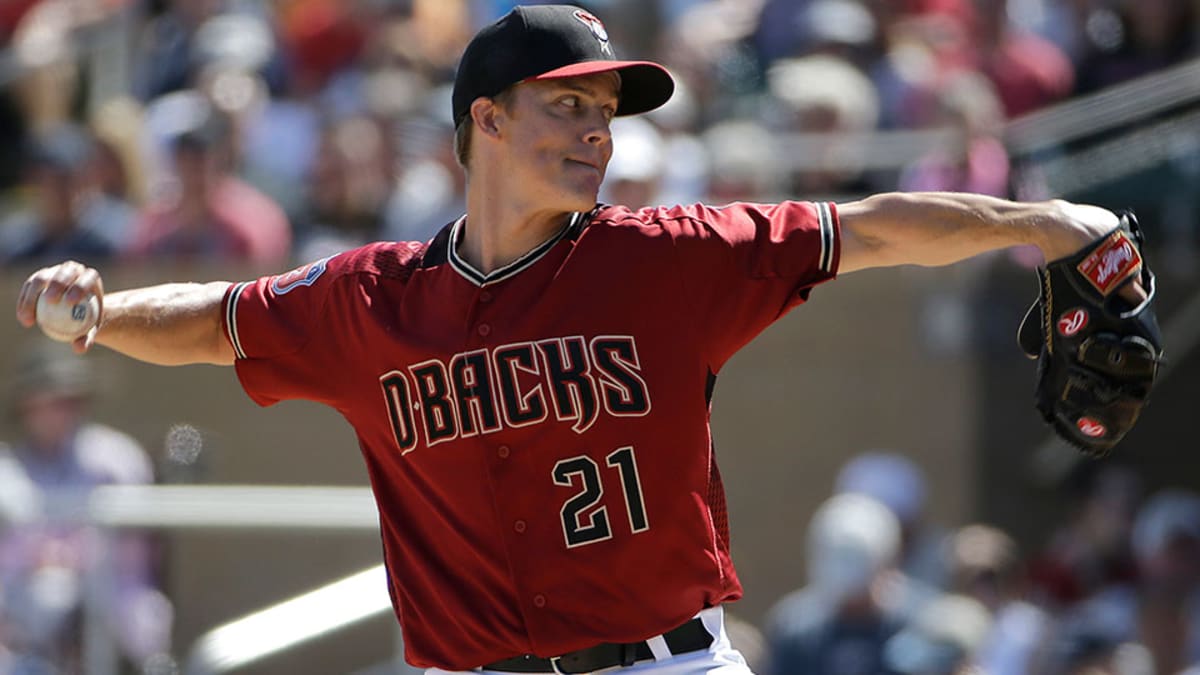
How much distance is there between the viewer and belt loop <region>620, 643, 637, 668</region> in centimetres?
345

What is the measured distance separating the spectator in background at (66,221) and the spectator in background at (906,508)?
3758mm

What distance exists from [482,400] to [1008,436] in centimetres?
521

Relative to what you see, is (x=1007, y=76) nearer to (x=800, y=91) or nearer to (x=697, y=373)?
(x=800, y=91)

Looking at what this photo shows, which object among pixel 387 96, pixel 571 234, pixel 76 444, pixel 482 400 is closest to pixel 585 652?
pixel 482 400

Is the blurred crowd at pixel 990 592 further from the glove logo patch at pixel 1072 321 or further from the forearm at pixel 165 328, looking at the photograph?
the forearm at pixel 165 328

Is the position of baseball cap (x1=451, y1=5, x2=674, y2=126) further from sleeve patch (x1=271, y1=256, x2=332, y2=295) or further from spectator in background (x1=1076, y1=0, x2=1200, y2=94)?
spectator in background (x1=1076, y1=0, x2=1200, y2=94)

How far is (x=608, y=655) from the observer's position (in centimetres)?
345

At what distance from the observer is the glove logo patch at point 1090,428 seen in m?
3.46

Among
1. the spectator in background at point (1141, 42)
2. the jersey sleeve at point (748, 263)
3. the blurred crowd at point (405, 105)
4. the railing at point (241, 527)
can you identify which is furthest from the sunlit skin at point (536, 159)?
the spectator in background at point (1141, 42)

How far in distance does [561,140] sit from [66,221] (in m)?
6.01

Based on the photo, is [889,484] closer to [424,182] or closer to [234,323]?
[424,182]

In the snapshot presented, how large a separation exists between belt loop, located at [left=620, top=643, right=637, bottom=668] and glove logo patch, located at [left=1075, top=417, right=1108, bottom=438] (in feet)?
3.06

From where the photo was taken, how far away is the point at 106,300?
377 centimetres

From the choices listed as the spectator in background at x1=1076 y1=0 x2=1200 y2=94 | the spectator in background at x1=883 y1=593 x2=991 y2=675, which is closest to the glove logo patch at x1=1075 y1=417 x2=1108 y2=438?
the spectator in background at x1=883 y1=593 x2=991 y2=675
